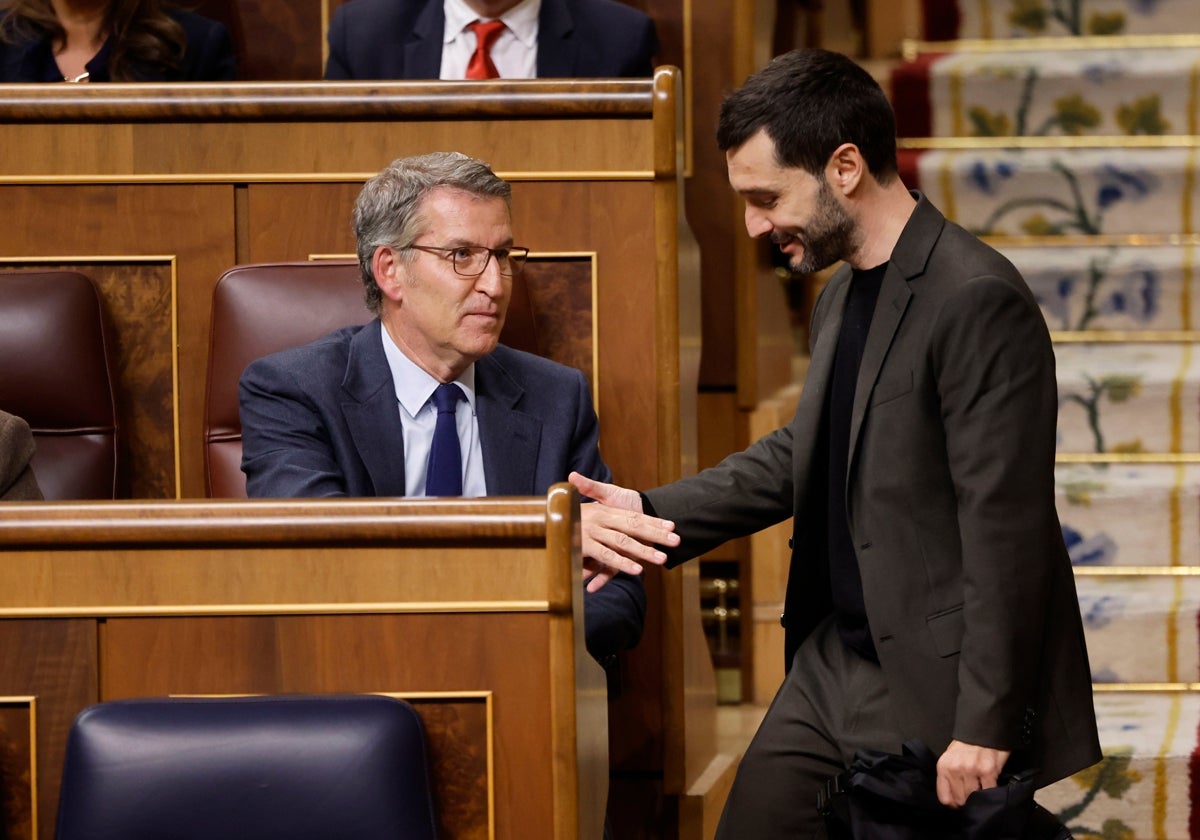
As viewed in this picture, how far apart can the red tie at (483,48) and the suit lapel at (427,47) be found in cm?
3

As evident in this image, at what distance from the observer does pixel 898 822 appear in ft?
3.44

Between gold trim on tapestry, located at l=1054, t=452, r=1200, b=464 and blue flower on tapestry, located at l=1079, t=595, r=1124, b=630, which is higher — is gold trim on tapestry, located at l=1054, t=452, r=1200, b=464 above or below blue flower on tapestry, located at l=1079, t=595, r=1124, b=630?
above

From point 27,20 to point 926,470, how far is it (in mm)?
1092

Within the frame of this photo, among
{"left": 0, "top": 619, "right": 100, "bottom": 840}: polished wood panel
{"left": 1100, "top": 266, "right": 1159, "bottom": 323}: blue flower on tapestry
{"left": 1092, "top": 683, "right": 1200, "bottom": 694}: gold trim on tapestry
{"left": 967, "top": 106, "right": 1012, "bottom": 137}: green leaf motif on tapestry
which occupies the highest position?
{"left": 967, "top": 106, "right": 1012, "bottom": 137}: green leaf motif on tapestry

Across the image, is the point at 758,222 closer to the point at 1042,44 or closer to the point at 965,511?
the point at 965,511

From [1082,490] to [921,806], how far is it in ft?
2.51

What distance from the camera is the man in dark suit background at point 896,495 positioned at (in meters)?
1.00

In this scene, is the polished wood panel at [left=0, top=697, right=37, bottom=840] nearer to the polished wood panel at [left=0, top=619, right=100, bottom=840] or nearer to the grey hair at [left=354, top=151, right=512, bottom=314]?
the polished wood panel at [left=0, top=619, right=100, bottom=840]

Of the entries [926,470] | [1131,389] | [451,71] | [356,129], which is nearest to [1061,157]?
[1131,389]

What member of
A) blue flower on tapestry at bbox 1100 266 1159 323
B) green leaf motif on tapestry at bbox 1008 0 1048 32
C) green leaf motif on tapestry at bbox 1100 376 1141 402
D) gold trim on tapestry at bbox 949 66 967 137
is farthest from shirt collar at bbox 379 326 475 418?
green leaf motif on tapestry at bbox 1008 0 1048 32

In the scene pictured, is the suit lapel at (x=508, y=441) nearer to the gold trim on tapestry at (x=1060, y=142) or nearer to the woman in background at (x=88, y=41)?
the woman in background at (x=88, y=41)

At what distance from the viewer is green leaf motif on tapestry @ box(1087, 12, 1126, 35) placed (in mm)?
2152

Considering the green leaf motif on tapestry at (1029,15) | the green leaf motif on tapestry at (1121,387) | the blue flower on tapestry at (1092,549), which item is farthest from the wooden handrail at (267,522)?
the green leaf motif on tapestry at (1029,15)

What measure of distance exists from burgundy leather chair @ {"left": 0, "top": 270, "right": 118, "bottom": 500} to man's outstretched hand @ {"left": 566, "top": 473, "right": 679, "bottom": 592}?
0.41 m
